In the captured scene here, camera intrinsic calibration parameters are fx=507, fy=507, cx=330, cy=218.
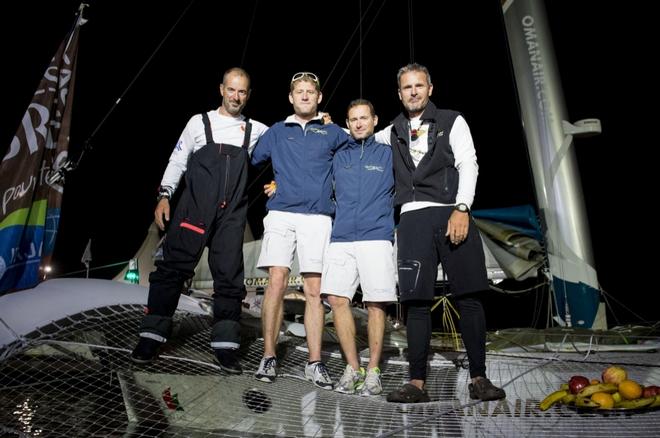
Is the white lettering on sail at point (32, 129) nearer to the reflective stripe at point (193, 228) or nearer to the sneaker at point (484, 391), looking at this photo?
the reflective stripe at point (193, 228)

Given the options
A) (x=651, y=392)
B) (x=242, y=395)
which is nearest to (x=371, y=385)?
(x=242, y=395)

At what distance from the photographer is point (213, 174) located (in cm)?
307

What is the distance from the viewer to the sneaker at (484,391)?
2342 mm

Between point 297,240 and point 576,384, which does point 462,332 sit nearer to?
point 576,384

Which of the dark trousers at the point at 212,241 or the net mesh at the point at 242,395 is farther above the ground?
the dark trousers at the point at 212,241

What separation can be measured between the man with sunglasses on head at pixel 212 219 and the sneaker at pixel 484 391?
51.3 inches

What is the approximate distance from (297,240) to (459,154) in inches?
41.4

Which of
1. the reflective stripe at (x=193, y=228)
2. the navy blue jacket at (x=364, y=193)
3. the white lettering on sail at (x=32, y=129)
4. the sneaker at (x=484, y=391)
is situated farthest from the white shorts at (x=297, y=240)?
the white lettering on sail at (x=32, y=129)

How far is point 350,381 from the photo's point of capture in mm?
2697

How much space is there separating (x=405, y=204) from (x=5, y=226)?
7.44 feet

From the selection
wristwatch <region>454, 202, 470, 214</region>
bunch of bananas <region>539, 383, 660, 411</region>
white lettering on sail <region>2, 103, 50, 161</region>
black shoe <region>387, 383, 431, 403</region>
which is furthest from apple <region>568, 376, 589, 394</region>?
white lettering on sail <region>2, 103, 50, 161</region>

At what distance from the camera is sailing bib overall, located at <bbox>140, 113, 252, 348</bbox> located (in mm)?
2939

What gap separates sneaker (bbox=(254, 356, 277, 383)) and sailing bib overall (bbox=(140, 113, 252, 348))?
0.24 meters

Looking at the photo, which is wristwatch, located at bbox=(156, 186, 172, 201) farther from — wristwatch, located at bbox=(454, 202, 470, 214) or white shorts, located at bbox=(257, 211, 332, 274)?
wristwatch, located at bbox=(454, 202, 470, 214)
